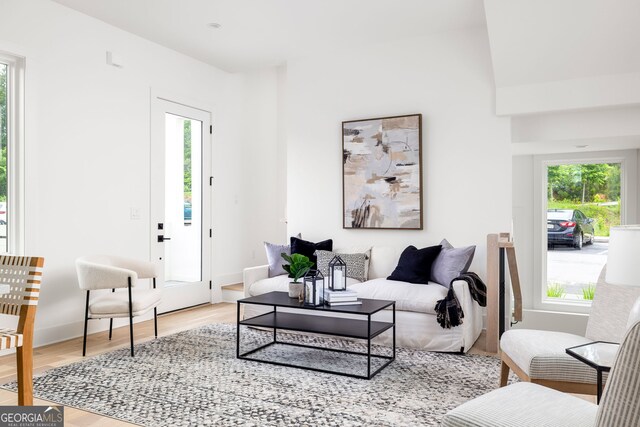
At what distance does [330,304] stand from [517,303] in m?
1.53

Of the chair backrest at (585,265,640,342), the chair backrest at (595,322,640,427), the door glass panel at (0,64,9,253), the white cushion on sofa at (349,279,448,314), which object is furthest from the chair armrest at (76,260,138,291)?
the chair backrest at (595,322,640,427)

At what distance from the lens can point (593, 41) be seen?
3.92 m

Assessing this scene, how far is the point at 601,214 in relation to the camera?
5.30 m

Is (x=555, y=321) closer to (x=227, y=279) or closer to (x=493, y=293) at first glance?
(x=493, y=293)

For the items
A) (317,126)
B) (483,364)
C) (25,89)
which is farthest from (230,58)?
(483,364)

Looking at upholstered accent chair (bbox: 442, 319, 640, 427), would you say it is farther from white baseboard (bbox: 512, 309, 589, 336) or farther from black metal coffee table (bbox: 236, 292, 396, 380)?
white baseboard (bbox: 512, 309, 589, 336)

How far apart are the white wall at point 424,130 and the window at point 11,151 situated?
270 centimetres

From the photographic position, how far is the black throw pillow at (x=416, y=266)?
14.8ft

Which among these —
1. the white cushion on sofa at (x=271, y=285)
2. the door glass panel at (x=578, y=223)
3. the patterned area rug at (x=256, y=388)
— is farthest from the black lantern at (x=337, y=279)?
the door glass panel at (x=578, y=223)

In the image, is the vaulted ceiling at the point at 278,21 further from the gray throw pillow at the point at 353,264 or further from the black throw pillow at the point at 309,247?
the gray throw pillow at the point at 353,264

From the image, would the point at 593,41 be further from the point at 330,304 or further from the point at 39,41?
the point at 39,41

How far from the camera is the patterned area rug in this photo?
2699 millimetres

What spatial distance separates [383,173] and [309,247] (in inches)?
41.9

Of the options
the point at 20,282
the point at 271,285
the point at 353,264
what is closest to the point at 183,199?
the point at 271,285
